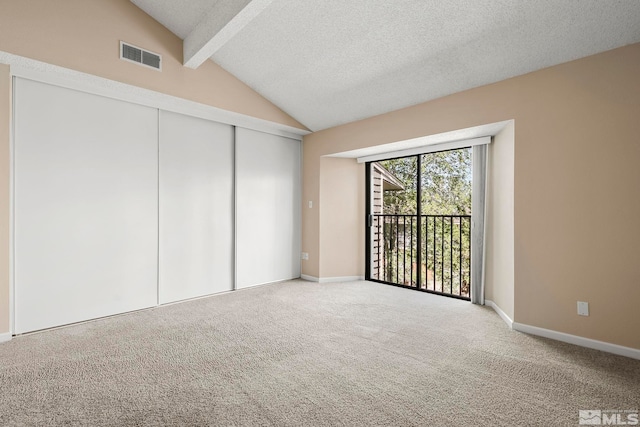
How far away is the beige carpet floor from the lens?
65.8 inches

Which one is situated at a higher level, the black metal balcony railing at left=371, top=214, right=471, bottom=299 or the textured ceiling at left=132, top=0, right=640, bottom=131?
the textured ceiling at left=132, top=0, right=640, bottom=131

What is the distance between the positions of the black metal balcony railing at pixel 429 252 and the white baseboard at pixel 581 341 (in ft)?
3.76

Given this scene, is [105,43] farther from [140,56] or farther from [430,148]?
[430,148]

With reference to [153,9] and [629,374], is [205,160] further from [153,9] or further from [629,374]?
[629,374]

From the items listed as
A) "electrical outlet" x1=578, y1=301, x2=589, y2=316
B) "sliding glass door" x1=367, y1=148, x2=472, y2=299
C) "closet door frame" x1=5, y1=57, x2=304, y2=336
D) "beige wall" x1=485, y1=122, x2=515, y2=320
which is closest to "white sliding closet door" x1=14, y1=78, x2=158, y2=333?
"closet door frame" x1=5, y1=57, x2=304, y2=336

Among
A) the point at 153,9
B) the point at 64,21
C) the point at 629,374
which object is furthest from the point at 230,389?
the point at 153,9

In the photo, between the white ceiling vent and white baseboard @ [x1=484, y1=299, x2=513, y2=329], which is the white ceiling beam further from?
white baseboard @ [x1=484, y1=299, x2=513, y2=329]

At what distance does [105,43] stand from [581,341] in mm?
5004

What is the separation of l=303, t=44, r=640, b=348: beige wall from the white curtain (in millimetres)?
686

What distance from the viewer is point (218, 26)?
2.84m

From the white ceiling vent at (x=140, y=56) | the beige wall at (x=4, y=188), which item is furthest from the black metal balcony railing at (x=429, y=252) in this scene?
the beige wall at (x=4, y=188)

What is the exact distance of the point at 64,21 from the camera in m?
2.73

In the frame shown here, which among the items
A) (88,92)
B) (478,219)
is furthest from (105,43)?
(478,219)

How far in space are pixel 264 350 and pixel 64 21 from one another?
334 centimetres
